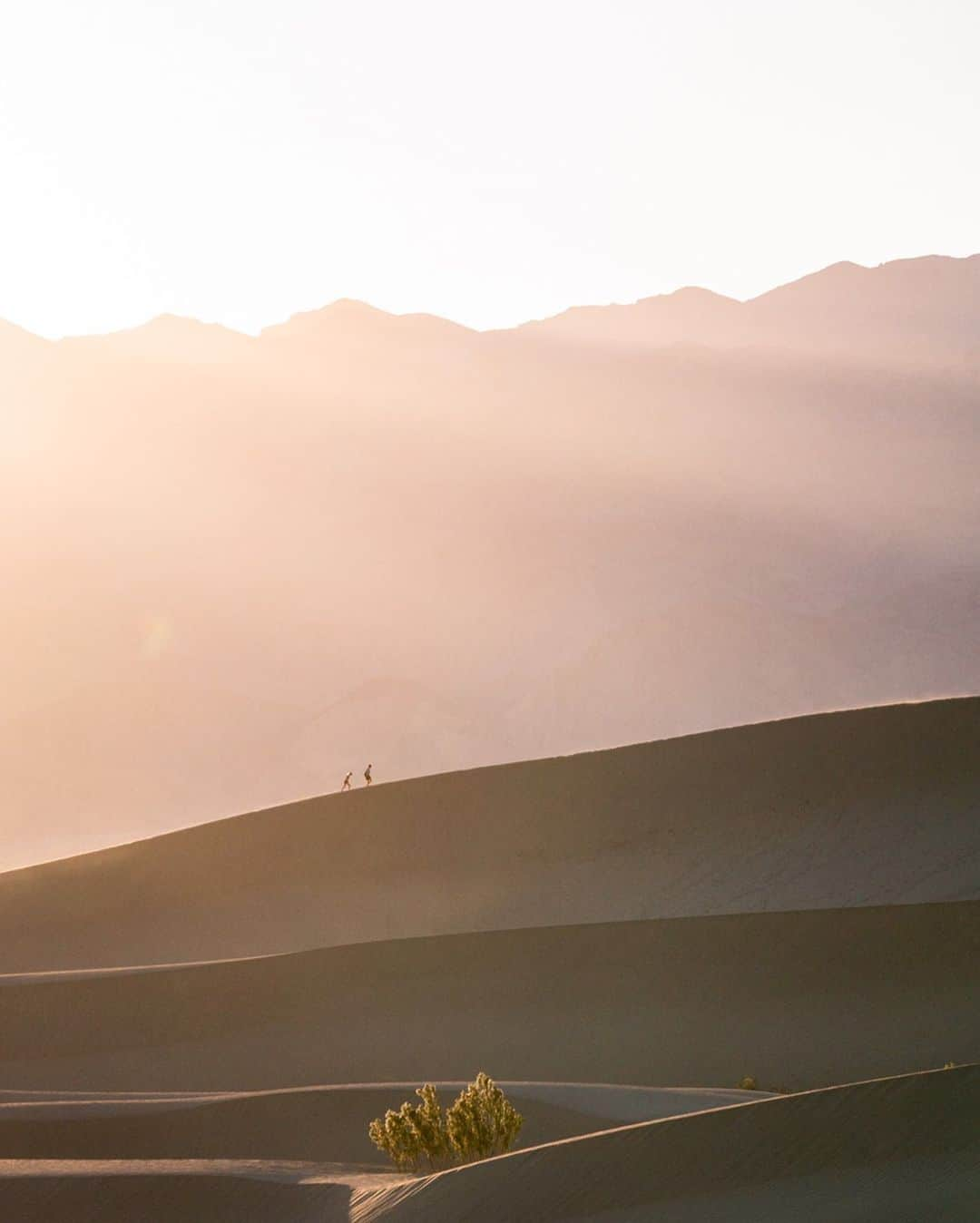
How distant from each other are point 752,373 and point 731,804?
12523cm

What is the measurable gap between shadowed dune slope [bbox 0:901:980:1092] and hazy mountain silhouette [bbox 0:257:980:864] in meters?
71.1

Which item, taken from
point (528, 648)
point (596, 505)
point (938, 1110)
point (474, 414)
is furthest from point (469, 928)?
point (474, 414)

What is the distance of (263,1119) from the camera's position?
14695 mm

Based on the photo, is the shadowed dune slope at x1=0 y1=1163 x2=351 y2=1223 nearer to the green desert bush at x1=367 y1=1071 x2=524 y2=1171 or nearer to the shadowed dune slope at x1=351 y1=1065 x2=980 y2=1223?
the green desert bush at x1=367 y1=1071 x2=524 y2=1171

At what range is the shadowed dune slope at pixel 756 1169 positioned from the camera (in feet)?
27.9

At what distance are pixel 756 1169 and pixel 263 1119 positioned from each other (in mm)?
6801

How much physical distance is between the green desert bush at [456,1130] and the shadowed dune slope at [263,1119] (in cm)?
208

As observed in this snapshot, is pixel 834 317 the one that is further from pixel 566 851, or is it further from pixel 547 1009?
pixel 547 1009

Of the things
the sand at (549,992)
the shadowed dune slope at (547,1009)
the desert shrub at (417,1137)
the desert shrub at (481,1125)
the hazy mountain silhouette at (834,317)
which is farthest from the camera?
the hazy mountain silhouette at (834,317)

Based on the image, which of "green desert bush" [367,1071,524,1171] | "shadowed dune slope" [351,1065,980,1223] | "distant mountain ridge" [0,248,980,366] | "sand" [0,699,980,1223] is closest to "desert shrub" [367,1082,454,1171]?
"green desert bush" [367,1071,524,1171]

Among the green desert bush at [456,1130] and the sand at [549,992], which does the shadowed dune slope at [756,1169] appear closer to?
the sand at [549,992]

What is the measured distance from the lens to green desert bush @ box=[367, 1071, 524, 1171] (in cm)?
1116

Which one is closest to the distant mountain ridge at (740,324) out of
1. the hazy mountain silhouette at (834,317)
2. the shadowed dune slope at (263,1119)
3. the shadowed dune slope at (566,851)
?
the hazy mountain silhouette at (834,317)

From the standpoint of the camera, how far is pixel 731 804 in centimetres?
2366
